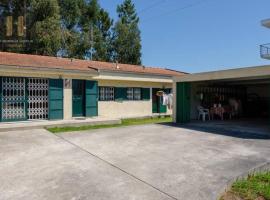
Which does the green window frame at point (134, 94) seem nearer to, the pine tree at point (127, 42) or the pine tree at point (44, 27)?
the pine tree at point (44, 27)

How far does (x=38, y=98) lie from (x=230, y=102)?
1269 cm

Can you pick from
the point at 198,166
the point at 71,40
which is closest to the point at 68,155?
the point at 198,166

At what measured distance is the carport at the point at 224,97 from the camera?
12362 mm

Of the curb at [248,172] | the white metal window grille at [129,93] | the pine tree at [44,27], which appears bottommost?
the curb at [248,172]

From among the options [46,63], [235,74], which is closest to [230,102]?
[235,74]

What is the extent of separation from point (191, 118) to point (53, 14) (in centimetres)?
1667


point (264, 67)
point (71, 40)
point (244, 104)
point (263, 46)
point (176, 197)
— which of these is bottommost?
point (176, 197)

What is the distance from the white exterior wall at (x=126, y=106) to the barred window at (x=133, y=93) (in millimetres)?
296

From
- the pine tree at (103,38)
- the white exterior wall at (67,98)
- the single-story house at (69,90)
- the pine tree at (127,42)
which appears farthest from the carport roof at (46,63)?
the pine tree at (127,42)

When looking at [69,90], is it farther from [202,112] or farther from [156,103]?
[202,112]

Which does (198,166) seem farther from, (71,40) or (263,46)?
(71,40)

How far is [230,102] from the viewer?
18125 mm

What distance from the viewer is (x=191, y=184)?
4906 millimetres

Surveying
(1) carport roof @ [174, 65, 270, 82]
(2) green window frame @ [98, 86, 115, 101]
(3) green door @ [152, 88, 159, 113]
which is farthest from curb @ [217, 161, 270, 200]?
(3) green door @ [152, 88, 159, 113]
